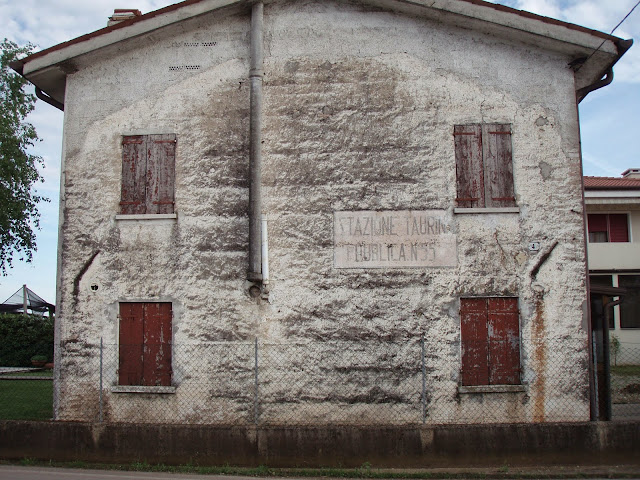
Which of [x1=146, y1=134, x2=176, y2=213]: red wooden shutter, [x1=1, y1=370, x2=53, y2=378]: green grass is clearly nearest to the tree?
[x1=1, y1=370, x2=53, y2=378]: green grass

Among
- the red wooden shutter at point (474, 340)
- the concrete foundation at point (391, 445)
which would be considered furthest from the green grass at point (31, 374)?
the red wooden shutter at point (474, 340)

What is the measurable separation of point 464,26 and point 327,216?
164 inches

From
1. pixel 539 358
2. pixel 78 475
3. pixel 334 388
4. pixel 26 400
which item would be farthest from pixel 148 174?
pixel 539 358

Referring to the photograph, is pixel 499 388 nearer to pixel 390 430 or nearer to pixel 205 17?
pixel 390 430

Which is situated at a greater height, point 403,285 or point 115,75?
point 115,75

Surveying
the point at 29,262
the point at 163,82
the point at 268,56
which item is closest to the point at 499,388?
the point at 268,56

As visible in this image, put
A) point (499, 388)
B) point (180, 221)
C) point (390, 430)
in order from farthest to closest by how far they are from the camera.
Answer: point (180, 221)
point (499, 388)
point (390, 430)

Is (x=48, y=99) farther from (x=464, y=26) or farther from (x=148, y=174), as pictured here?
(x=464, y=26)

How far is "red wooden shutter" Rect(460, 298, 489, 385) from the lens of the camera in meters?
10.8

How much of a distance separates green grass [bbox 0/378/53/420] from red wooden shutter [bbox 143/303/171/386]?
2.76 metres

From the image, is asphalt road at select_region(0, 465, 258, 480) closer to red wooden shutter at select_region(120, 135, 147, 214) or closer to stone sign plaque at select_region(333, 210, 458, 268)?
stone sign plaque at select_region(333, 210, 458, 268)

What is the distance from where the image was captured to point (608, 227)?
23.6 meters

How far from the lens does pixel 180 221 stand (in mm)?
11352

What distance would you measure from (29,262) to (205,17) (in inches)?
605
